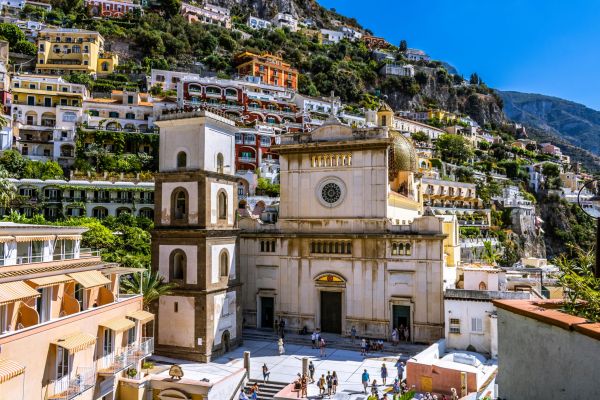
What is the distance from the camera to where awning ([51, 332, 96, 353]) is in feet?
62.9

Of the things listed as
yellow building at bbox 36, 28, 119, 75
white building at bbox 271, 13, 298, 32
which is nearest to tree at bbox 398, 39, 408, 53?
white building at bbox 271, 13, 298, 32

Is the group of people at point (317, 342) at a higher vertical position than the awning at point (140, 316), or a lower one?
lower

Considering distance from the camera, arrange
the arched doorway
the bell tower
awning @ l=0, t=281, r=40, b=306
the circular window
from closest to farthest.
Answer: awning @ l=0, t=281, r=40, b=306, the bell tower, the arched doorway, the circular window

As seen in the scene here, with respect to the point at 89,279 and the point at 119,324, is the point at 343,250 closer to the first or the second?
the point at 119,324

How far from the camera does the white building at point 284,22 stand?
161 meters

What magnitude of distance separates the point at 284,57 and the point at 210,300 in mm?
118281

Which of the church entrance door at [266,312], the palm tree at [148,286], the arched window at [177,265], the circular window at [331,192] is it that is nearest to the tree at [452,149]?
the circular window at [331,192]

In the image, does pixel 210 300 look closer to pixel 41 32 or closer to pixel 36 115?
pixel 36 115

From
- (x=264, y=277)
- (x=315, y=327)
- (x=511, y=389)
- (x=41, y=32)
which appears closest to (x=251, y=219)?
(x=264, y=277)

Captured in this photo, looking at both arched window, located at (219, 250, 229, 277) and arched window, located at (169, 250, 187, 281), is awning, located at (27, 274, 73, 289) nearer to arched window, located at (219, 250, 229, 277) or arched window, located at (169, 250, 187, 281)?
arched window, located at (169, 250, 187, 281)

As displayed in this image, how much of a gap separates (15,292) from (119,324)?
6.01 metres

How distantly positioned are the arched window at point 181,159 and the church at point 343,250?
8.47 metres

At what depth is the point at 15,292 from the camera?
58.9 ft

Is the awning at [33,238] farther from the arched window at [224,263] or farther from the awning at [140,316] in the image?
the arched window at [224,263]
